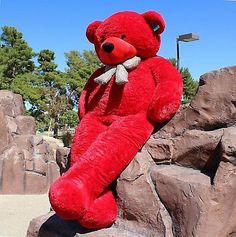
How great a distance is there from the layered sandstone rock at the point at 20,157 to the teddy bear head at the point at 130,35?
431 cm

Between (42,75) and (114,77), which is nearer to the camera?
(114,77)

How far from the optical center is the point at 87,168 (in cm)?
228

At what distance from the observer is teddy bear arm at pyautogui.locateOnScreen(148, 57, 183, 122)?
2.39 m

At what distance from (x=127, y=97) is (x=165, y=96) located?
9.6 inches

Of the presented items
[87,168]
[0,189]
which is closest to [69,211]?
[87,168]

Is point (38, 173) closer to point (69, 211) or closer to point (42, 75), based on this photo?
point (69, 211)

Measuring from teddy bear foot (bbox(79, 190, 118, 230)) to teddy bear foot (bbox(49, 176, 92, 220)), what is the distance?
44mm

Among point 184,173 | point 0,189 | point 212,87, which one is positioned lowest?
point 0,189

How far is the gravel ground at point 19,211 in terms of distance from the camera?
4.36 meters

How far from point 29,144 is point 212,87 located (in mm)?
5033

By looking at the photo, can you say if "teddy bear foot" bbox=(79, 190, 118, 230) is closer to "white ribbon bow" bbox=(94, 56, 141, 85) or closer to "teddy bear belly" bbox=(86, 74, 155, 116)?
"teddy bear belly" bbox=(86, 74, 155, 116)

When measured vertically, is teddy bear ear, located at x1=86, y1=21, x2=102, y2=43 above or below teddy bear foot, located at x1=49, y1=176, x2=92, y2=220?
above

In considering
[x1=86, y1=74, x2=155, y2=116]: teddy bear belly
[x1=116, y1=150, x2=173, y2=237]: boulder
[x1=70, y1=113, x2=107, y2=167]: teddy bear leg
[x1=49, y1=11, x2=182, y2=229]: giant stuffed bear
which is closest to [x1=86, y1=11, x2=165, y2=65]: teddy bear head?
[x1=49, y1=11, x2=182, y2=229]: giant stuffed bear

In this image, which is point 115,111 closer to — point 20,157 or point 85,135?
point 85,135
